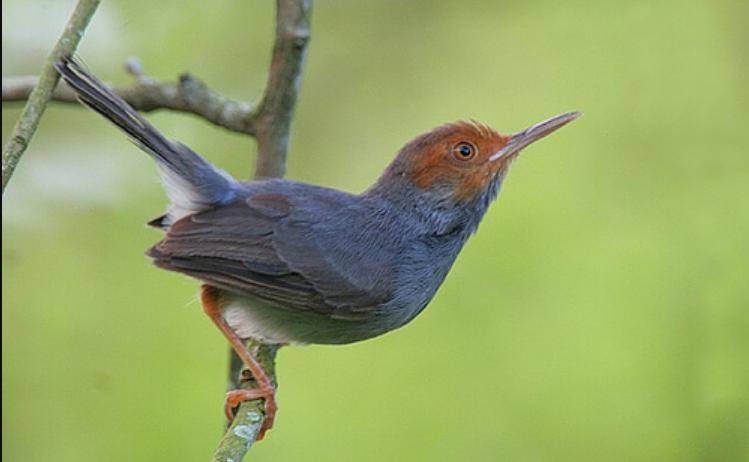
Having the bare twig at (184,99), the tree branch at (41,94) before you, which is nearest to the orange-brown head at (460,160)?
the bare twig at (184,99)

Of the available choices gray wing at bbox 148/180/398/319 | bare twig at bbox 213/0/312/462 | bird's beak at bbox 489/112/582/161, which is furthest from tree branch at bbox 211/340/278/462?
bird's beak at bbox 489/112/582/161

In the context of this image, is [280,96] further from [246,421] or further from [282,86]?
[246,421]

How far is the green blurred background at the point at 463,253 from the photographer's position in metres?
5.74

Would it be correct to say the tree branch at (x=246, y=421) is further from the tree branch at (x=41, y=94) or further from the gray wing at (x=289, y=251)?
the tree branch at (x=41, y=94)

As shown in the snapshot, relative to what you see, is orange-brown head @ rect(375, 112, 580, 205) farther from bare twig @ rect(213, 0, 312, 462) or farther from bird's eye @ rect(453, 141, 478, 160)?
bare twig @ rect(213, 0, 312, 462)

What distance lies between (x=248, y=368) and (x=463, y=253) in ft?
6.65

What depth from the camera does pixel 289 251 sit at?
14.8 feet

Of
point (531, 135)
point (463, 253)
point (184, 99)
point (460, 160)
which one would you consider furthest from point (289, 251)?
point (463, 253)

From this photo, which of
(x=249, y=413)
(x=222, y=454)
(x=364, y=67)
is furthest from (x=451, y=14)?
(x=222, y=454)

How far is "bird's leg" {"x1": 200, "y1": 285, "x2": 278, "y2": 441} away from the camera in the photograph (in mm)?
4340

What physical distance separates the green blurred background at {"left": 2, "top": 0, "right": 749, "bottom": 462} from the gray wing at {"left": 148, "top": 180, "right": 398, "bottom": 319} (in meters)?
1.57

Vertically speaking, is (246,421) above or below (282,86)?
below

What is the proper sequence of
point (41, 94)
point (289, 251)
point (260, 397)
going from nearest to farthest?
1. point (41, 94)
2. point (260, 397)
3. point (289, 251)

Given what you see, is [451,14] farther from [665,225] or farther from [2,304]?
[2,304]
